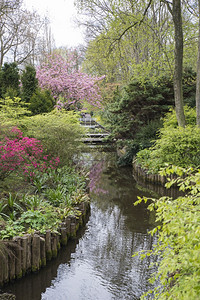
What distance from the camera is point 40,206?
6141 mm

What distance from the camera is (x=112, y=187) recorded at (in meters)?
10.9

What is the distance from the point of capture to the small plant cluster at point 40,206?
525 cm

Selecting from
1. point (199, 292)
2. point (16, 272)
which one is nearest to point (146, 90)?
point (16, 272)

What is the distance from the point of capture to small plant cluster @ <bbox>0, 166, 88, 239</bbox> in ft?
17.2

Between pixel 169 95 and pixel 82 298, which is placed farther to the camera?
pixel 169 95

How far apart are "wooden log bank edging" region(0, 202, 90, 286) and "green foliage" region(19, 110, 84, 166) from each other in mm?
4033

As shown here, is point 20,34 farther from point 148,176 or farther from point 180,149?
point 180,149

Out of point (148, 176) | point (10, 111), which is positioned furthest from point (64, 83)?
point (148, 176)

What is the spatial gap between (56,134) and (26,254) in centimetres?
489

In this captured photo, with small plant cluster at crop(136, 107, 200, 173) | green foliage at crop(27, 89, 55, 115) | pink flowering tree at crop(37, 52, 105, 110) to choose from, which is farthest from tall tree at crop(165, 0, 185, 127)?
Answer: pink flowering tree at crop(37, 52, 105, 110)

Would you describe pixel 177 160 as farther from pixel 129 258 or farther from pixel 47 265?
pixel 47 265

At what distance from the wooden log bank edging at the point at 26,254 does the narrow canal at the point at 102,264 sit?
123 millimetres

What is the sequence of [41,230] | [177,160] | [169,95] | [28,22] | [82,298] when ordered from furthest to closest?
[28,22] → [169,95] → [177,160] → [41,230] → [82,298]

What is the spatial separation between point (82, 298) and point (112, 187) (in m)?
6.62
